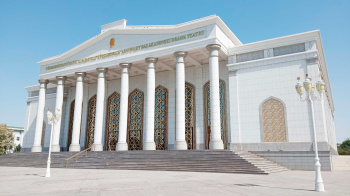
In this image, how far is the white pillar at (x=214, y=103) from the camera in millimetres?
19078

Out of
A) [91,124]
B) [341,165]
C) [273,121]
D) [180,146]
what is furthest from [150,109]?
[341,165]

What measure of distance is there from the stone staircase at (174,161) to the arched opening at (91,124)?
6264mm

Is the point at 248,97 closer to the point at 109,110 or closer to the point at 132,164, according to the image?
the point at 132,164


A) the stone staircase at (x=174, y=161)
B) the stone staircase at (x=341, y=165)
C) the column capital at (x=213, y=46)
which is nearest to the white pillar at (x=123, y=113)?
the stone staircase at (x=174, y=161)

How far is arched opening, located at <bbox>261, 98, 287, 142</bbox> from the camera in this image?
19109 millimetres

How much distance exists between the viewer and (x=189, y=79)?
82.8ft

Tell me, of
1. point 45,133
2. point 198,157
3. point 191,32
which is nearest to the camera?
point 198,157

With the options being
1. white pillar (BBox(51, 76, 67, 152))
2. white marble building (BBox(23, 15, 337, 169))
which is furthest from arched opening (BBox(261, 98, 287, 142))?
white pillar (BBox(51, 76, 67, 152))

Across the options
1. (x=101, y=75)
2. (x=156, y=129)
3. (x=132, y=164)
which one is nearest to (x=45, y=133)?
(x=101, y=75)

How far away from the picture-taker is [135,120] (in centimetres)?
2728

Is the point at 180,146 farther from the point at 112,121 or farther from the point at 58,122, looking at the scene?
the point at 58,122

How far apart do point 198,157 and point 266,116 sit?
20.0 feet

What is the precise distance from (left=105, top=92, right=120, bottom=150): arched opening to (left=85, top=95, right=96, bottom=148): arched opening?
199 cm

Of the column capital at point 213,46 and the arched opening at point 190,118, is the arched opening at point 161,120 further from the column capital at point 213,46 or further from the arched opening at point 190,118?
the column capital at point 213,46
